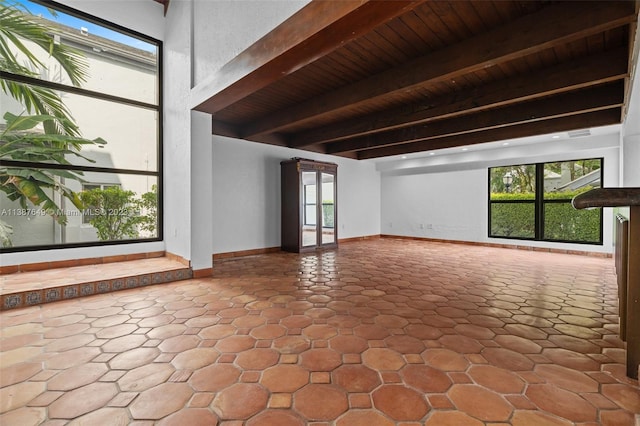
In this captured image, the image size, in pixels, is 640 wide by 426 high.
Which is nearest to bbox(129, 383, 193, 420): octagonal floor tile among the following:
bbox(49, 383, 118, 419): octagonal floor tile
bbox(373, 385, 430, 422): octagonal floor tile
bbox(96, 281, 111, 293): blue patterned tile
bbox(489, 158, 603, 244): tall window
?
bbox(49, 383, 118, 419): octagonal floor tile

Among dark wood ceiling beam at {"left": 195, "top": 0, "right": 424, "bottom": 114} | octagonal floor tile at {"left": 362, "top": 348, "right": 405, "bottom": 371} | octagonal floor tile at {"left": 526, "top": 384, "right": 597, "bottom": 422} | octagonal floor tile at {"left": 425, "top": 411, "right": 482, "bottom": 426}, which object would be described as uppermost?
dark wood ceiling beam at {"left": 195, "top": 0, "right": 424, "bottom": 114}

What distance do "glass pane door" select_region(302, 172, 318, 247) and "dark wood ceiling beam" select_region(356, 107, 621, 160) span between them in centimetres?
243

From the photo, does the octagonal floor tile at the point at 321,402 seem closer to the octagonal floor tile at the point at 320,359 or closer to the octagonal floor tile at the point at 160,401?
the octagonal floor tile at the point at 320,359

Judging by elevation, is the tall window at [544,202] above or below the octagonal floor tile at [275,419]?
above

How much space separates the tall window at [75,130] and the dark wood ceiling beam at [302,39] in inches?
83.7

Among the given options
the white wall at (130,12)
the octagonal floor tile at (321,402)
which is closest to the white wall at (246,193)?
the white wall at (130,12)

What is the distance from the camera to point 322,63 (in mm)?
3367

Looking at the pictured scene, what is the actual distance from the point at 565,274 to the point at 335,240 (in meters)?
4.25

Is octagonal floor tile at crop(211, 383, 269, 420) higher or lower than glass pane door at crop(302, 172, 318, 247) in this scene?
lower

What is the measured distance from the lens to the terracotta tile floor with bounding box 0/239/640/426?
139 centimetres

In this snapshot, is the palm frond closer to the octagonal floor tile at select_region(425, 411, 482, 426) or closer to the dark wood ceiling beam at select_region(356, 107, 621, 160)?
the octagonal floor tile at select_region(425, 411, 482, 426)

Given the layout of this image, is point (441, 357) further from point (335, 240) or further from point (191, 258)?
point (335, 240)

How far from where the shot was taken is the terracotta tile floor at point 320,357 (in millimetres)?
1388

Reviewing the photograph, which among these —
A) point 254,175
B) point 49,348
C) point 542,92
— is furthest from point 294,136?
point 49,348
